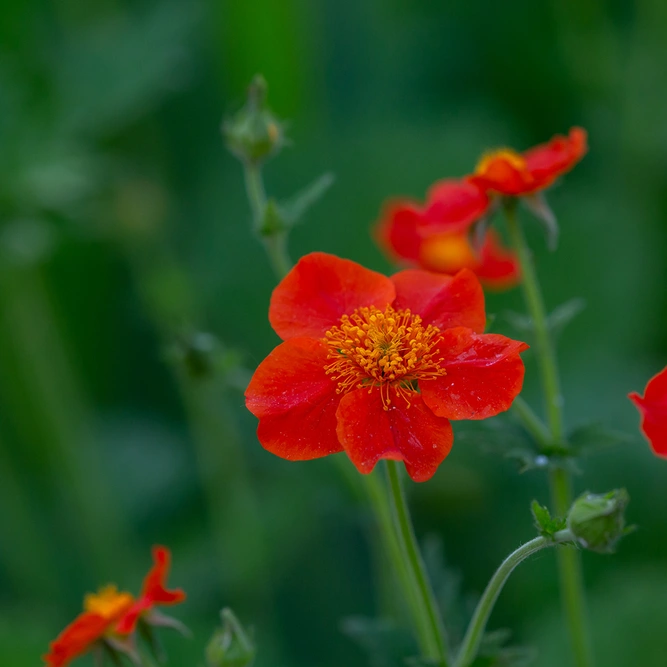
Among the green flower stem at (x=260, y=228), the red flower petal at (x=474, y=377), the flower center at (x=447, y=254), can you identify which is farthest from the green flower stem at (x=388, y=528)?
the flower center at (x=447, y=254)

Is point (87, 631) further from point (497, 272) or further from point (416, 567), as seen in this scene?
point (497, 272)

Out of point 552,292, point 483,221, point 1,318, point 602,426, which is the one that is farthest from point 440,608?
point 1,318

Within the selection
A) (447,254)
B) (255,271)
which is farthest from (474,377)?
(255,271)

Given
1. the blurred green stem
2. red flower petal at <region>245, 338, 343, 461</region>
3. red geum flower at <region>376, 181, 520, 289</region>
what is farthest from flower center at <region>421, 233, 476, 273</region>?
the blurred green stem

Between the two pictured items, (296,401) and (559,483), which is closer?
(296,401)

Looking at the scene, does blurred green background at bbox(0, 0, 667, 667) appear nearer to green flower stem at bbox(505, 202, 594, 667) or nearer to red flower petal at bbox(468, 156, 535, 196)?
green flower stem at bbox(505, 202, 594, 667)

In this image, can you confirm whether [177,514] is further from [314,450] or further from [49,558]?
[314,450]

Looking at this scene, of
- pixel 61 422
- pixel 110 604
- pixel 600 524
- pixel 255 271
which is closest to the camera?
pixel 600 524
